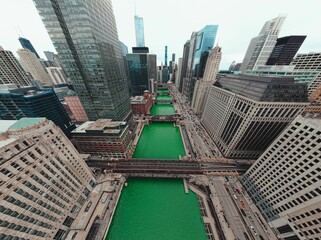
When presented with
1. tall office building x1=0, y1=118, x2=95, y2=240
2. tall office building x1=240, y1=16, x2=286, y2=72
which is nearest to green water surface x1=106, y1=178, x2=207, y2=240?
tall office building x1=0, y1=118, x2=95, y2=240

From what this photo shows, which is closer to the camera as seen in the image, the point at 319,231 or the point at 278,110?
the point at 319,231

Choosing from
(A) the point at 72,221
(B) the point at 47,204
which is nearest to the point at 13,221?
(B) the point at 47,204

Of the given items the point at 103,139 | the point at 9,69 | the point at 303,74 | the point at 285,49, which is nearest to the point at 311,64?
the point at 303,74

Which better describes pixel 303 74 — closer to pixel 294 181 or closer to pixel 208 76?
pixel 208 76

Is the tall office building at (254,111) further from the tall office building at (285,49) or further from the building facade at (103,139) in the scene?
the tall office building at (285,49)

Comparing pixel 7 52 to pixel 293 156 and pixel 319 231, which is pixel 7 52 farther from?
pixel 319 231

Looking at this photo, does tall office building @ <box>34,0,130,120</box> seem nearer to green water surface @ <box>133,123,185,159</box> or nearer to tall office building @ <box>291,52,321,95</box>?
green water surface @ <box>133,123,185,159</box>

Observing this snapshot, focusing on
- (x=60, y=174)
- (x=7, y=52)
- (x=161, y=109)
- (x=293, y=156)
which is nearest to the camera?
(x=293, y=156)
